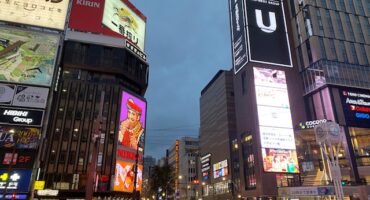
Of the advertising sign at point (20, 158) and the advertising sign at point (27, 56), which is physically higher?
the advertising sign at point (27, 56)

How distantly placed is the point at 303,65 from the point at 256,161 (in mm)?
24872

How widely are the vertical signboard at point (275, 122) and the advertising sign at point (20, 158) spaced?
130 ft

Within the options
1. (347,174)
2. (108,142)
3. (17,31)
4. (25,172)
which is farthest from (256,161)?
(17,31)

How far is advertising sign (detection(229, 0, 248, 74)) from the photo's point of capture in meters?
64.6

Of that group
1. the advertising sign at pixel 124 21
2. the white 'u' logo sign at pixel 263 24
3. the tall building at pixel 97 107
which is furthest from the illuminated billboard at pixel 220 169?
the advertising sign at pixel 124 21

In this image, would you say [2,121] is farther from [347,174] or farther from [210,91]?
[210,91]

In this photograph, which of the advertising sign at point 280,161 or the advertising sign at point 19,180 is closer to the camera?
the advertising sign at point 19,180

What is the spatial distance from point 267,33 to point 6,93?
53105 millimetres

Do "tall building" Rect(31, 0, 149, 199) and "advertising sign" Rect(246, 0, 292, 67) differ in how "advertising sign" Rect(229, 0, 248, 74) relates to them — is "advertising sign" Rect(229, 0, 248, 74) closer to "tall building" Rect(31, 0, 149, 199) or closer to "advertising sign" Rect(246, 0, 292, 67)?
"advertising sign" Rect(246, 0, 292, 67)

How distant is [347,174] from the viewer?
2012 inches

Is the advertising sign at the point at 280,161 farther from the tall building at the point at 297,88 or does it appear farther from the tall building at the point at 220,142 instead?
the tall building at the point at 220,142

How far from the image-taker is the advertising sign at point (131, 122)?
58.6 metres

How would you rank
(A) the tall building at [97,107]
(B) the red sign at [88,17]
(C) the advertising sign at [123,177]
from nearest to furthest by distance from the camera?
(A) the tall building at [97,107], (C) the advertising sign at [123,177], (B) the red sign at [88,17]

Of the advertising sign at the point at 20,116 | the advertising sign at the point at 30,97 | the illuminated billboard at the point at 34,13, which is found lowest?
the advertising sign at the point at 20,116
